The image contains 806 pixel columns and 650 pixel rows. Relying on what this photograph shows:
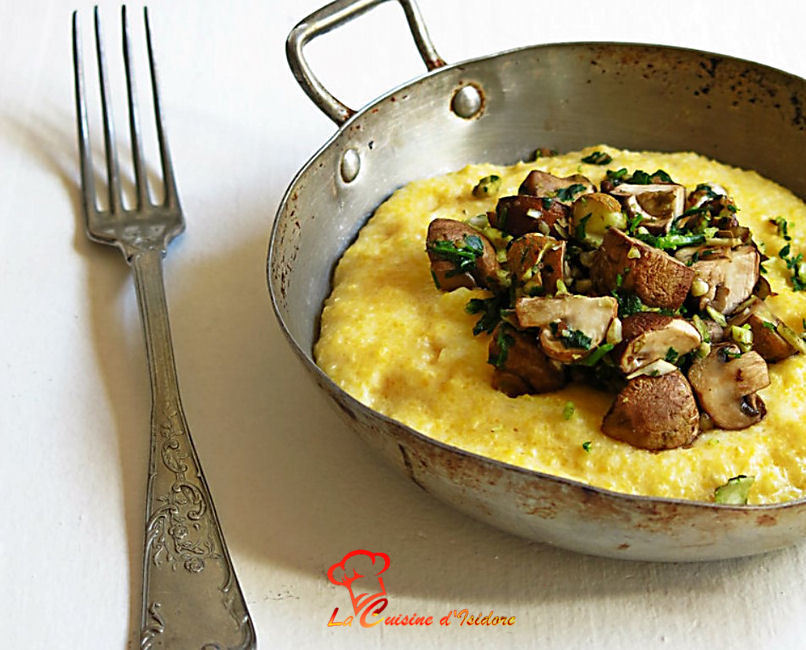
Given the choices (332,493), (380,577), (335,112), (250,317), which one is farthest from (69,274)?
(380,577)

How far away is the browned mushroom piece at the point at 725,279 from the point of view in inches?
90.4

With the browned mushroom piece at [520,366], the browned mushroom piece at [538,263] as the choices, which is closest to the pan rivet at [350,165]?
the browned mushroom piece at [538,263]

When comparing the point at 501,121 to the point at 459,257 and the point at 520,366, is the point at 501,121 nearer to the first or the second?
the point at 459,257

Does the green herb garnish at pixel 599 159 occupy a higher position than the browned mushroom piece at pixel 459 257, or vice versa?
the green herb garnish at pixel 599 159

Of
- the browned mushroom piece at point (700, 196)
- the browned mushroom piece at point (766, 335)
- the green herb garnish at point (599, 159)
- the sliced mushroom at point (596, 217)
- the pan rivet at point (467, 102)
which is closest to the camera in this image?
the browned mushroom piece at point (766, 335)

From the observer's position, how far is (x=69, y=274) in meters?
3.11

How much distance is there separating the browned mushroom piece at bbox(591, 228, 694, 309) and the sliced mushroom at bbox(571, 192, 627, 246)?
122mm

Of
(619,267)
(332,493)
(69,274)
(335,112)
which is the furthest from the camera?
(69,274)

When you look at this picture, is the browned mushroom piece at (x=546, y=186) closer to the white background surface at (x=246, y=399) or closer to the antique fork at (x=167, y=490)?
the white background surface at (x=246, y=399)

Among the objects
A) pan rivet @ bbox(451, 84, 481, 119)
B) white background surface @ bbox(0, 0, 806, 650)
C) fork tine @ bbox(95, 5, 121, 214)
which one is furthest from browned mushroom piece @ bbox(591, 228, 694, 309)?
fork tine @ bbox(95, 5, 121, 214)

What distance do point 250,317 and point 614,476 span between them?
1.31 meters

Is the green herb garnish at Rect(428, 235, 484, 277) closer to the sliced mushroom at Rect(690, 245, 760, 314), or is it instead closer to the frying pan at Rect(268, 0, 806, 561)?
the frying pan at Rect(268, 0, 806, 561)

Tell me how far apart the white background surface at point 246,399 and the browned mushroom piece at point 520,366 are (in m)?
0.36

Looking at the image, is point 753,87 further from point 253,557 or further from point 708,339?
point 253,557
